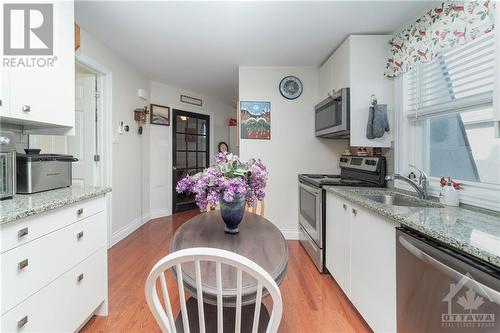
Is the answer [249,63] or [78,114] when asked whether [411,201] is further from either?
[78,114]

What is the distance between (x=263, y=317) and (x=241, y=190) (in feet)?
2.03

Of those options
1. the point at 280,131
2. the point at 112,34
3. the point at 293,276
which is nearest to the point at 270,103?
the point at 280,131

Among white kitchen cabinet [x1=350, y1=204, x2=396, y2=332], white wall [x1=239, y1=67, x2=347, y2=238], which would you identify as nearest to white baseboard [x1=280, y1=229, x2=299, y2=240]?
white wall [x1=239, y1=67, x2=347, y2=238]

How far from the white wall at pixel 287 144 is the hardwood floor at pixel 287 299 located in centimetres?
65

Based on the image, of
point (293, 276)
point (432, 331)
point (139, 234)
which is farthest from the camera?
point (139, 234)

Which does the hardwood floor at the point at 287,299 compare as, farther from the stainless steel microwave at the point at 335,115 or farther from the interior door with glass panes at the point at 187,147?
the interior door with glass panes at the point at 187,147

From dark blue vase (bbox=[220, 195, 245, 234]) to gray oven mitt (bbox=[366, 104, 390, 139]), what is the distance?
155 cm

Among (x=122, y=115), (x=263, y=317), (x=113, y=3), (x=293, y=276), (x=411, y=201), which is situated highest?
(x=113, y=3)

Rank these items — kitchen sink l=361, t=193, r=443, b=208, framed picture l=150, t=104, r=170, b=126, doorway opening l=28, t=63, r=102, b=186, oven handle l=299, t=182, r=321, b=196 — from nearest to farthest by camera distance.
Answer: kitchen sink l=361, t=193, r=443, b=208 → oven handle l=299, t=182, r=321, b=196 → doorway opening l=28, t=63, r=102, b=186 → framed picture l=150, t=104, r=170, b=126

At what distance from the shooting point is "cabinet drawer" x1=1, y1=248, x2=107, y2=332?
1.00 meters

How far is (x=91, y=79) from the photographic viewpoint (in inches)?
105

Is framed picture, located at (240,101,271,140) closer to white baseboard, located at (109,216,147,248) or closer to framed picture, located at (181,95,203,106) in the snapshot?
framed picture, located at (181,95,203,106)

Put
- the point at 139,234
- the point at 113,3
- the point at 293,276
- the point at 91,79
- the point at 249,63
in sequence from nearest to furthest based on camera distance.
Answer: the point at 113,3
the point at 293,276
the point at 91,79
the point at 249,63
the point at 139,234

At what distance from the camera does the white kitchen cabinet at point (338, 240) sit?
1.77 m
